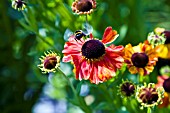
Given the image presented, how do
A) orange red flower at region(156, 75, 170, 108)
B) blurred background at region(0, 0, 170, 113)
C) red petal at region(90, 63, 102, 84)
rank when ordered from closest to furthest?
red petal at region(90, 63, 102, 84), orange red flower at region(156, 75, 170, 108), blurred background at region(0, 0, 170, 113)

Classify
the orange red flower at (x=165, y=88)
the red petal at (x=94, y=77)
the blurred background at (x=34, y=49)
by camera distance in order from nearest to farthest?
the red petal at (x=94, y=77) → the orange red flower at (x=165, y=88) → the blurred background at (x=34, y=49)

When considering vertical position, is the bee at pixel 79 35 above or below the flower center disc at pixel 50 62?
above

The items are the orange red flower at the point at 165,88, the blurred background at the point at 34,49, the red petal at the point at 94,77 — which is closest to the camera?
the red petal at the point at 94,77

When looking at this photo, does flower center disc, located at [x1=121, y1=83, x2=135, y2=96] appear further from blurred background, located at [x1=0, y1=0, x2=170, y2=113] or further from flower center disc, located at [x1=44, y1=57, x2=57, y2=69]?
blurred background, located at [x1=0, y1=0, x2=170, y2=113]

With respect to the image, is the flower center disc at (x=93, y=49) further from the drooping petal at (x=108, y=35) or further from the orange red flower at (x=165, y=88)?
the orange red flower at (x=165, y=88)

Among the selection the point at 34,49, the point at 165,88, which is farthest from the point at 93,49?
the point at 34,49

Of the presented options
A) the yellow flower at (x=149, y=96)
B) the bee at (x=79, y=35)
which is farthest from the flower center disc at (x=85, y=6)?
the yellow flower at (x=149, y=96)

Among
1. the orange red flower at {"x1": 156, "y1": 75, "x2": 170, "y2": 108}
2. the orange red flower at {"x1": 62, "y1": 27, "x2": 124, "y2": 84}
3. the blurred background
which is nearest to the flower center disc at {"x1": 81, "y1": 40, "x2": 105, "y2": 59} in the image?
the orange red flower at {"x1": 62, "y1": 27, "x2": 124, "y2": 84}
